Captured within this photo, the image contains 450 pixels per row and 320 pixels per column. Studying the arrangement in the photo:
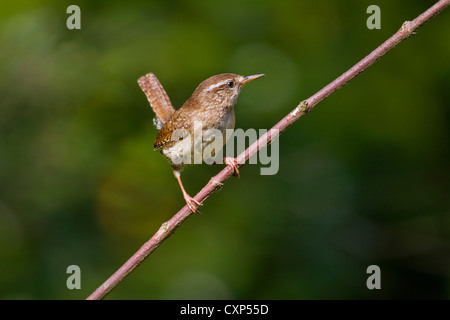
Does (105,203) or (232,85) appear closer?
(232,85)

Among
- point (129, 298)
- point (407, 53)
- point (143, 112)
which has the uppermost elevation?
point (407, 53)

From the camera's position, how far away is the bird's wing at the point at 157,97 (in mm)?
3463

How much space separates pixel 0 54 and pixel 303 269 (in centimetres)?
255

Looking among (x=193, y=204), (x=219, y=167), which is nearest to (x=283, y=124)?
(x=193, y=204)

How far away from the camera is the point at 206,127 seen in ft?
9.23

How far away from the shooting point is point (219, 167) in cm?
377

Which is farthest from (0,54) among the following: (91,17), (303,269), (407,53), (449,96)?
(449,96)

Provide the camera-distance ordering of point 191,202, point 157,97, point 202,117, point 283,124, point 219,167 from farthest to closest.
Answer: point 219,167, point 157,97, point 202,117, point 191,202, point 283,124

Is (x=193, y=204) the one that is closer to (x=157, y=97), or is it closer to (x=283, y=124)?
(x=283, y=124)

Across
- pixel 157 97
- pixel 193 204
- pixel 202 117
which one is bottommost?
pixel 193 204

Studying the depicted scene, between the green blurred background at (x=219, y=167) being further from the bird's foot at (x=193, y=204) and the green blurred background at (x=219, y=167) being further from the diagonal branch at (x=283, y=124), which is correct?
the diagonal branch at (x=283, y=124)

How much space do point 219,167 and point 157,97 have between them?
67 cm

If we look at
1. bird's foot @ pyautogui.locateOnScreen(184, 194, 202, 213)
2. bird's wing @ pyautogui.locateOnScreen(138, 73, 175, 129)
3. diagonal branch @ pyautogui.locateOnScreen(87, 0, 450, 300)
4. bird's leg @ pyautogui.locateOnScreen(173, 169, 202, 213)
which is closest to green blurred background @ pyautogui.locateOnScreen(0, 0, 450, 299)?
bird's wing @ pyautogui.locateOnScreen(138, 73, 175, 129)

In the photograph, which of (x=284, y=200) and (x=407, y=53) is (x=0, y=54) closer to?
(x=284, y=200)
